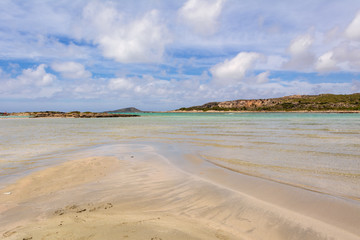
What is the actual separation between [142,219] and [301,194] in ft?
14.1

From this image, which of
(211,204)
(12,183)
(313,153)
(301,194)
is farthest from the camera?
(313,153)

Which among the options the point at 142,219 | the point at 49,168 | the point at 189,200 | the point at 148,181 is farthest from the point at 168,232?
the point at 49,168

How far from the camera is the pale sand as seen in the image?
368cm

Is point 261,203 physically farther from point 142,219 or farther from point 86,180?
point 86,180

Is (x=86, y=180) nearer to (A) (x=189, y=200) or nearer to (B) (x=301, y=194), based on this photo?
(A) (x=189, y=200)

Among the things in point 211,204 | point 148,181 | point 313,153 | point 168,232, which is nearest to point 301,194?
point 211,204

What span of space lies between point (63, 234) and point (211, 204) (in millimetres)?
3137

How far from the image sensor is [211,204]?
4988 mm

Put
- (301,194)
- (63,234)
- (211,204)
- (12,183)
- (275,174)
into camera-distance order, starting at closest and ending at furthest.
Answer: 1. (63,234)
2. (211,204)
3. (301,194)
4. (12,183)
5. (275,174)

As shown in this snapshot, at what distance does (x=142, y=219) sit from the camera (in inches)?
164

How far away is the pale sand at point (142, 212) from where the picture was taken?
3.68 metres

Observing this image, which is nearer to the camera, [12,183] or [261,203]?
[261,203]

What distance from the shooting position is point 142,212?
4.55 m

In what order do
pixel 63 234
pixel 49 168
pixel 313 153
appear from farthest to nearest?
pixel 313 153 < pixel 49 168 < pixel 63 234
